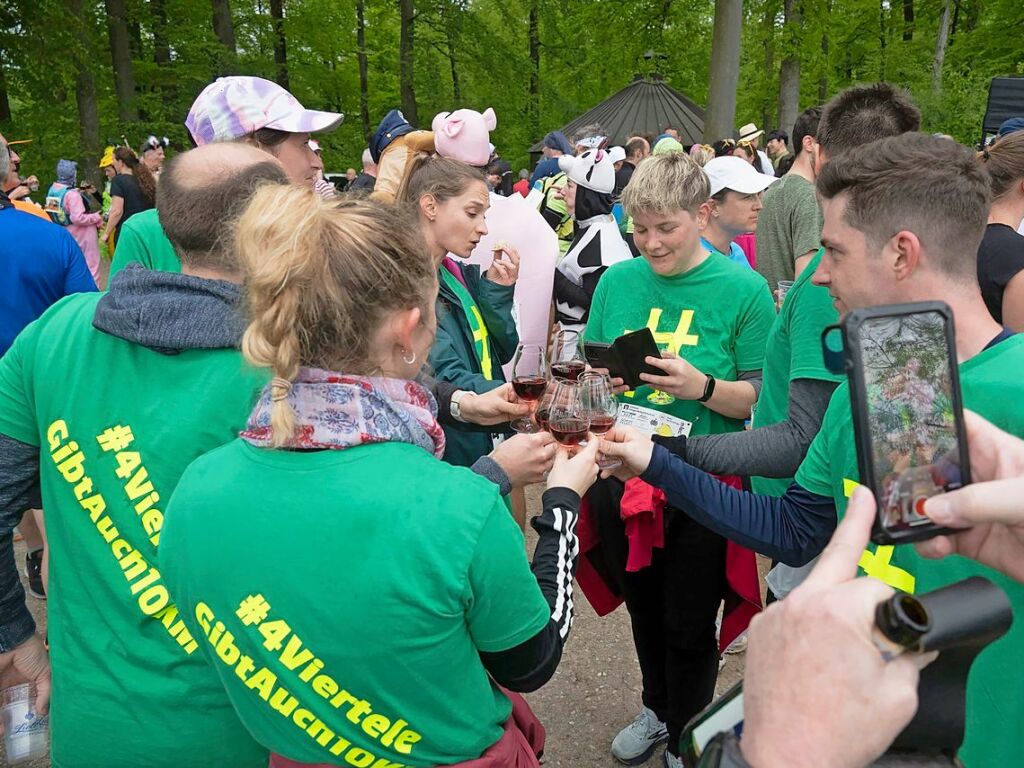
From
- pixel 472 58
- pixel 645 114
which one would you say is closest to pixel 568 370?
pixel 645 114

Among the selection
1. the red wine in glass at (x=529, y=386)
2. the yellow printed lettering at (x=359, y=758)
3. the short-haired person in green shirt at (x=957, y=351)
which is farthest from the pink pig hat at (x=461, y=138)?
the yellow printed lettering at (x=359, y=758)

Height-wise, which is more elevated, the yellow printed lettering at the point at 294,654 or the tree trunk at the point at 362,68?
the tree trunk at the point at 362,68

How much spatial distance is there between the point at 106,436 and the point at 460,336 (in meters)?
1.80

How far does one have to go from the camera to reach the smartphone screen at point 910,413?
1151 mm

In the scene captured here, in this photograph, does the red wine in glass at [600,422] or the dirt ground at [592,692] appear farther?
the dirt ground at [592,692]

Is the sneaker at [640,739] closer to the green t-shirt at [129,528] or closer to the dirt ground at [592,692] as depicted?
the dirt ground at [592,692]

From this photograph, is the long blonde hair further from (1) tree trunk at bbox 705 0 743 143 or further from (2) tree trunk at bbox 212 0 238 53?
(2) tree trunk at bbox 212 0 238 53

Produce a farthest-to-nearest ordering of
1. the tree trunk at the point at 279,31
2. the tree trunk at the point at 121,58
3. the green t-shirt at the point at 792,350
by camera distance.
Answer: the tree trunk at the point at 279,31 < the tree trunk at the point at 121,58 < the green t-shirt at the point at 792,350

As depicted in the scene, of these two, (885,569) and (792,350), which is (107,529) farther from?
(792,350)

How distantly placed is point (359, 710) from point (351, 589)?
27 cm

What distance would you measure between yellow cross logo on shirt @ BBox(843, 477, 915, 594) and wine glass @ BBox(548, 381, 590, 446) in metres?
0.72

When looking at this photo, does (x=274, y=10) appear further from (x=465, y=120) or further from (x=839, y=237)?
(x=839, y=237)

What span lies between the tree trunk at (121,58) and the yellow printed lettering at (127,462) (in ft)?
62.6

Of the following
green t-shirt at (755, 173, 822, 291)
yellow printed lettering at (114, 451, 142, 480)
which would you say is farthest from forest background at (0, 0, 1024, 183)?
yellow printed lettering at (114, 451, 142, 480)
